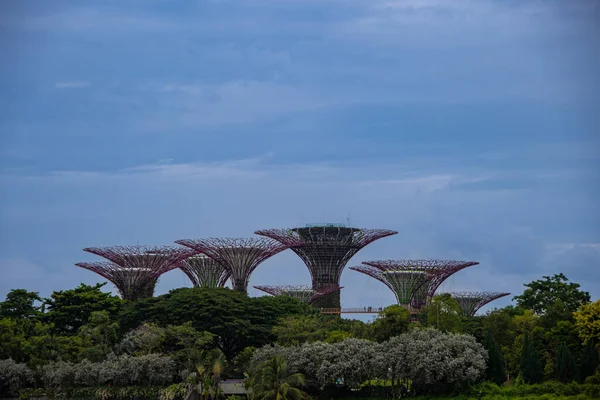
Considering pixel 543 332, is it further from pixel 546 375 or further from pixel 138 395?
pixel 138 395

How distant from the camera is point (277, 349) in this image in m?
52.1

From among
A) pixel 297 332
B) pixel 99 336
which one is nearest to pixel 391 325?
pixel 297 332

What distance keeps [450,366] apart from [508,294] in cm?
6939

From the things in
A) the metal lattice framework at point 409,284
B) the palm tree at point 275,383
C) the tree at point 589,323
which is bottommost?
the palm tree at point 275,383

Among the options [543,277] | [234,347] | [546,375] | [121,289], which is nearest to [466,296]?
[543,277]

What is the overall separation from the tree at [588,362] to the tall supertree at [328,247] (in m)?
48.0

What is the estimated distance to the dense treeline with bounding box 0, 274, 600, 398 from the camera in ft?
156

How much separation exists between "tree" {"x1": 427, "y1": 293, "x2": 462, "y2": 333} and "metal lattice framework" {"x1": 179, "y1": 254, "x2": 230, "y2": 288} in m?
36.4

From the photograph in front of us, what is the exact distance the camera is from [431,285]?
100 m

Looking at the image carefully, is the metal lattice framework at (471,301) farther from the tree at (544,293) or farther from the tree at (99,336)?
the tree at (99,336)

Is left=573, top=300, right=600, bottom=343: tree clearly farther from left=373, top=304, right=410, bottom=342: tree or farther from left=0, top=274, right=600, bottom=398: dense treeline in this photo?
left=373, top=304, right=410, bottom=342: tree

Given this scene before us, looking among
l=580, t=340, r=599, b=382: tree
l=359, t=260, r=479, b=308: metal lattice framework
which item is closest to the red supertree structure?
l=359, t=260, r=479, b=308: metal lattice framework

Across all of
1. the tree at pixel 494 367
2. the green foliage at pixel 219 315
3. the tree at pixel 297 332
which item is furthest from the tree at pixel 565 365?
the green foliage at pixel 219 315

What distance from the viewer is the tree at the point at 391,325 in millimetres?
54812
